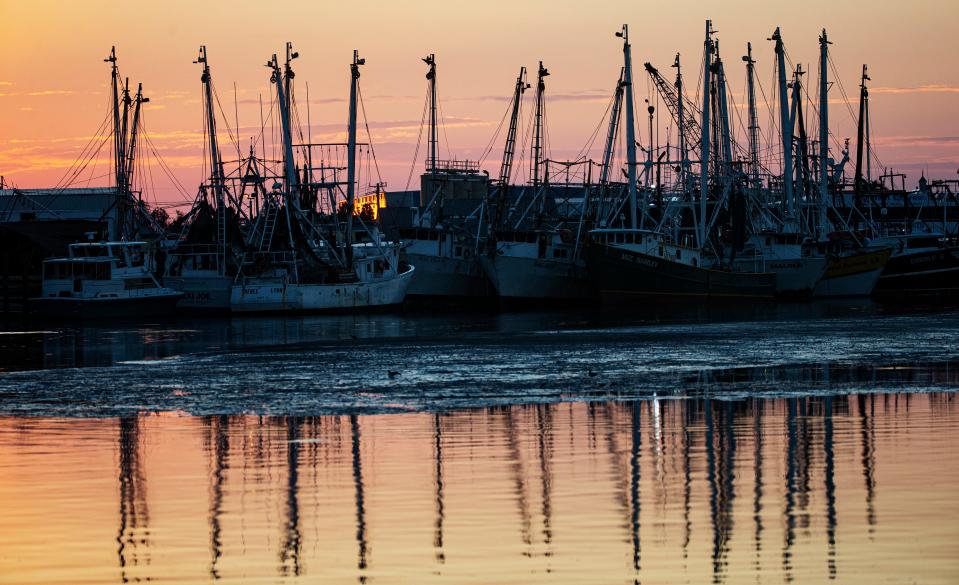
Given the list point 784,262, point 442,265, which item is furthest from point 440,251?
point 784,262

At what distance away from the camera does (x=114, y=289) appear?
7350 centimetres

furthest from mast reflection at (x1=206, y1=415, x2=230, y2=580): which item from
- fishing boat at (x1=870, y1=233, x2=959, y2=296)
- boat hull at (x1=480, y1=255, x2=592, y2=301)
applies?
fishing boat at (x1=870, y1=233, x2=959, y2=296)

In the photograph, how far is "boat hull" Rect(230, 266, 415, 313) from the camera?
76125 mm

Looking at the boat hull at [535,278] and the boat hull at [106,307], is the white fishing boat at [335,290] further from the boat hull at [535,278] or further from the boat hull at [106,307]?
the boat hull at [535,278]

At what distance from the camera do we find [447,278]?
89688mm

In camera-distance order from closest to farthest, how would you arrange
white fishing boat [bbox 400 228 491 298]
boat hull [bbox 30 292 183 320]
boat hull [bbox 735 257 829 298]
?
boat hull [bbox 30 292 183 320]
white fishing boat [bbox 400 228 491 298]
boat hull [bbox 735 257 829 298]

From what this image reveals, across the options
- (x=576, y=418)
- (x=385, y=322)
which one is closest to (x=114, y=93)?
(x=385, y=322)

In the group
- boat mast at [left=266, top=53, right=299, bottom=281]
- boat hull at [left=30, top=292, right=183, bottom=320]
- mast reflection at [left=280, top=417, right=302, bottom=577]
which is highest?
boat mast at [left=266, top=53, right=299, bottom=281]

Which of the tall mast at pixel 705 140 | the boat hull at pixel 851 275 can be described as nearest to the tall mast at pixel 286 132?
the tall mast at pixel 705 140

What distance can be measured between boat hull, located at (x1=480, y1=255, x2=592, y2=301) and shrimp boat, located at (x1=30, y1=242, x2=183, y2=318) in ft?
62.3

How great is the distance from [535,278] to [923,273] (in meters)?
33.5

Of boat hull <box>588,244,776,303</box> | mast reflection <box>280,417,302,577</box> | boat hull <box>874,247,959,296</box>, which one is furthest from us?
boat hull <box>874,247,959,296</box>

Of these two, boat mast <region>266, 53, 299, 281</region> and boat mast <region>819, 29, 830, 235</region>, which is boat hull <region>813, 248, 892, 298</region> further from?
boat mast <region>266, 53, 299, 281</region>

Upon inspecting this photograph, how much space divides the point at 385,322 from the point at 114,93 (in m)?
27.7
